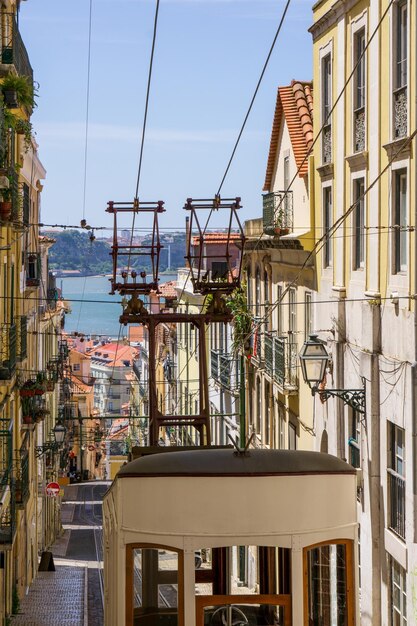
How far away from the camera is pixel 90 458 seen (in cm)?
9150

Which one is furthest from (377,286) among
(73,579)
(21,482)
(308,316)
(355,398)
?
(73,579)

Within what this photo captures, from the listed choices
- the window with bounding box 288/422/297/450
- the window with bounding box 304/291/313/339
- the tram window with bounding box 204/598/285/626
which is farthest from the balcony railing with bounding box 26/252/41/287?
the tram window with bounding box 204/598/285/626

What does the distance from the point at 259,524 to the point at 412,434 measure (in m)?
7.14

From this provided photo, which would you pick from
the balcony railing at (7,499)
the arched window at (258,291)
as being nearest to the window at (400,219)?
the balcony railing at (7,499)

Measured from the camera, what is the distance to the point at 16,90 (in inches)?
786

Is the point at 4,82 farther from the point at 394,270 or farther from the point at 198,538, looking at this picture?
the point at 198,538

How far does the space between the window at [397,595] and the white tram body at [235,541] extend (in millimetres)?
7191

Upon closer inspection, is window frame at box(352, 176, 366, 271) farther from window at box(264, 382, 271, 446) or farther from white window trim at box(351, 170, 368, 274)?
window at box(264, 382, 271, 446)

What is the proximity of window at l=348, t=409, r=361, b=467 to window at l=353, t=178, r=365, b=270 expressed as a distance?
7.79ft

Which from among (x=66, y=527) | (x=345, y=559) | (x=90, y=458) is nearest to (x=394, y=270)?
(x=345, y=559)

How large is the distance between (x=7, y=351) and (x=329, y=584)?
45.0 ft

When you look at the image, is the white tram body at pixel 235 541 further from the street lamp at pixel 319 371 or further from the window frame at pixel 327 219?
the window frame at pixel 327 219

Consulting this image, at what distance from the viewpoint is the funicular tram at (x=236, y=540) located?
9.67 m

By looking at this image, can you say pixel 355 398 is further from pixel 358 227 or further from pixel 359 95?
pixel 359 95
